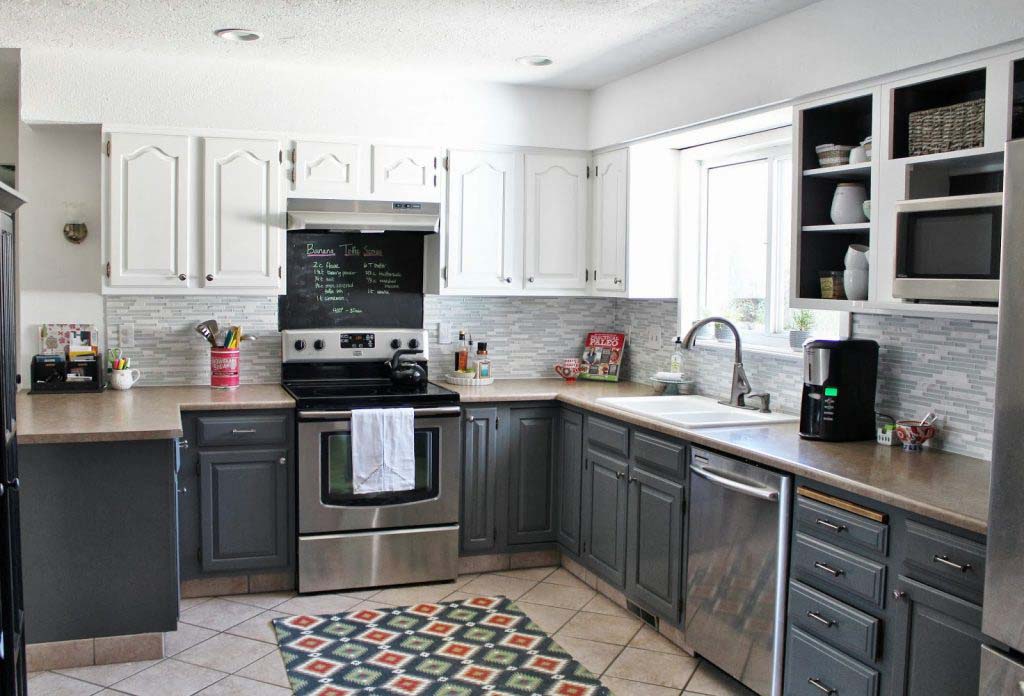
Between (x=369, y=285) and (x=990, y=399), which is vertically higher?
(x=369, y=285)

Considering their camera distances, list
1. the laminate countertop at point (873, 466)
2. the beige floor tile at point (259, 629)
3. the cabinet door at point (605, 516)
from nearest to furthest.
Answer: the laminate countertop at point (873, 466), the beige floor tile at point (259, 629), the cabinet door at point (605, 516)

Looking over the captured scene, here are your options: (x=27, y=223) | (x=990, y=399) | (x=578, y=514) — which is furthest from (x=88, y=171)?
(x=990, y=399)

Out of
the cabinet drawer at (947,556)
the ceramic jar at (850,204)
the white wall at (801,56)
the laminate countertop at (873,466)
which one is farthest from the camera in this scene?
the ceramic jar at (850,204)

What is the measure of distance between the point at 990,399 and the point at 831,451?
51cm

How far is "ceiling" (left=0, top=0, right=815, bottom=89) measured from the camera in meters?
3.47

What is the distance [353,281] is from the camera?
481cm

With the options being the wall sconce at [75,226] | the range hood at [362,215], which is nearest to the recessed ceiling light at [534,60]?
the range hood at [362,215]

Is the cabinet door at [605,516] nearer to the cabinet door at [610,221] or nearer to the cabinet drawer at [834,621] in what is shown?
the cabinet door at [610,221]

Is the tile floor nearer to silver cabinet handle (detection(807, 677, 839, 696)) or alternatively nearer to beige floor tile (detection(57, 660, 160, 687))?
beige floor tile (detection(57, 660, 160, 687))

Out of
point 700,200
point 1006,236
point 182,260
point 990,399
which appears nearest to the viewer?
point 1006,236

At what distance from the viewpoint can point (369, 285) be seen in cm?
484

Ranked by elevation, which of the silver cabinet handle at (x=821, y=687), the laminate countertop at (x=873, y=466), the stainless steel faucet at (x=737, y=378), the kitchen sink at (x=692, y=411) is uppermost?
the stainless steel faucet at (x=737, y=378)

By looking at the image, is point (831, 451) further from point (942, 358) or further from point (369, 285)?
point (369, 285)

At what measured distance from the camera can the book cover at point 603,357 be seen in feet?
16.6
